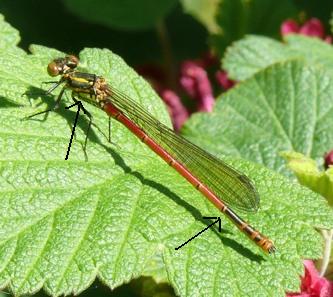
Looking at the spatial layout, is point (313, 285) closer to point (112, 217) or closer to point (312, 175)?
point (312, 175)

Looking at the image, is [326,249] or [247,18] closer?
[326,249]

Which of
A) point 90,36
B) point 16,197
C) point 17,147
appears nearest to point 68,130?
point 17,147

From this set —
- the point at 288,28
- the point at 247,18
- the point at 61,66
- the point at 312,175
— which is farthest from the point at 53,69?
the point at 247,18

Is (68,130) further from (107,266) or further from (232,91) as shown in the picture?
(232,91)

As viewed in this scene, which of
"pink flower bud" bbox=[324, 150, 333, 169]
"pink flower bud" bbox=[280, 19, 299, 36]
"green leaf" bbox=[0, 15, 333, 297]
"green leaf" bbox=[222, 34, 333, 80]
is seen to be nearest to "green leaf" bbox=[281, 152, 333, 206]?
"green leaf" bbox=[0, 15, 333, 297]

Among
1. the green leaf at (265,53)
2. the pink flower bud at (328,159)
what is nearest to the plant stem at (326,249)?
the pink flower bud at (328,159)

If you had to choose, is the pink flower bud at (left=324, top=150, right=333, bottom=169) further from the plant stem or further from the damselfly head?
the damselfly head

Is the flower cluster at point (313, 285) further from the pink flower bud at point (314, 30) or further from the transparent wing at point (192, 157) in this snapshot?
the pink flower bud at point (314, 30)
